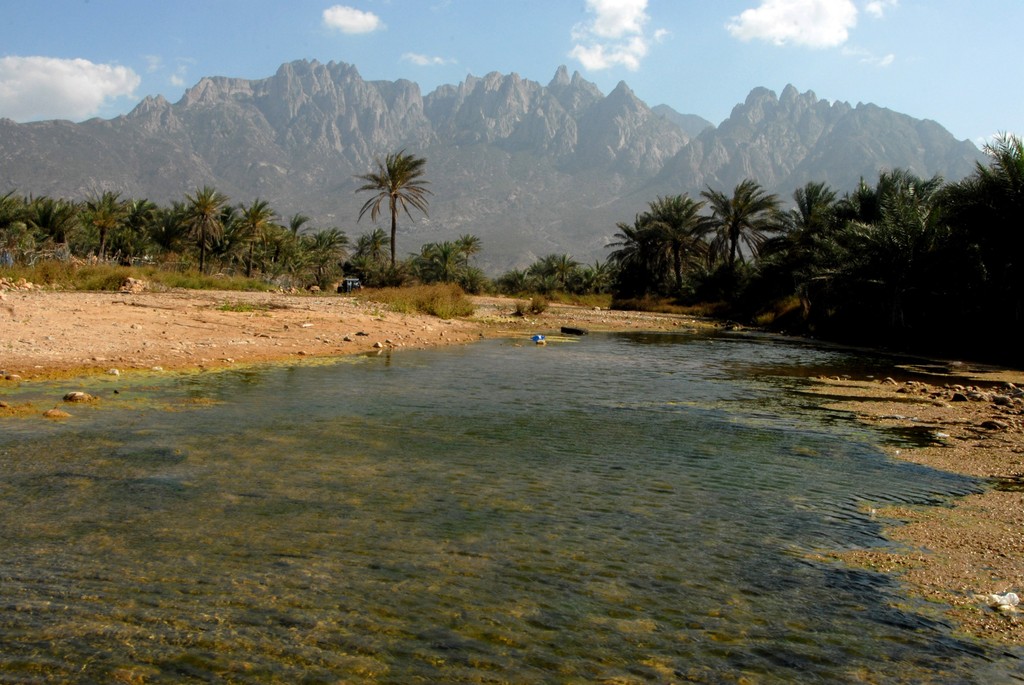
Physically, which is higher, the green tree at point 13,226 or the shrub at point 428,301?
the green tree at point 13,226

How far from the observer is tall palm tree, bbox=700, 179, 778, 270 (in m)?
56.1

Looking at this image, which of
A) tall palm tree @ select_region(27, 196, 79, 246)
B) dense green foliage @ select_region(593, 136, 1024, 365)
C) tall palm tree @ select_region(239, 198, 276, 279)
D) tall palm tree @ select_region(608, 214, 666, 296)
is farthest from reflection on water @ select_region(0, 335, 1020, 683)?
tall palm tree @ select_region(608, 214, 666, 296)

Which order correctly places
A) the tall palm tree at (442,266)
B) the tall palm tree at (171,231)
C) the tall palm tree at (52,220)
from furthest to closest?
the tall palm tree at (442,266) < the tall palm tree at (171,231) < the tall palm tree at (52,220)

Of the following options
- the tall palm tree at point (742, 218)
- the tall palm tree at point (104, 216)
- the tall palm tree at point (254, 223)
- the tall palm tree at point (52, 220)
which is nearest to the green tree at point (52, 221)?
the tall palm tree at point (52, 220)

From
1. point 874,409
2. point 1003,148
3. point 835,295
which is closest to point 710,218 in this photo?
point 835,295

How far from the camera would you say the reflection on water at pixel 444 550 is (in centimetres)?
395

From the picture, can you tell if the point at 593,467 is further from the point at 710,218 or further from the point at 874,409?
the point at 710,218

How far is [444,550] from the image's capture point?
5.50 metres

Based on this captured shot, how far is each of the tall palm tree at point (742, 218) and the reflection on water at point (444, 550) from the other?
48.1m

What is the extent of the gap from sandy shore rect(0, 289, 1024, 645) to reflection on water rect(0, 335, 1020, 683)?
432mm

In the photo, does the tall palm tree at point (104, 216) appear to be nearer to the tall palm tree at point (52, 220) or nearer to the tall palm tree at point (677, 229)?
the tall palm tree at point (52, 220)

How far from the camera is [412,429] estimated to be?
33.4 feet

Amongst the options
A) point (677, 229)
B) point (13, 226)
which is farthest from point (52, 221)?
point (677, 229)

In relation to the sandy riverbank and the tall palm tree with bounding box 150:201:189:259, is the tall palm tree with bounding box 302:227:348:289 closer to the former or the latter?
the tall palm tree with bounding box 150:201:189:259
